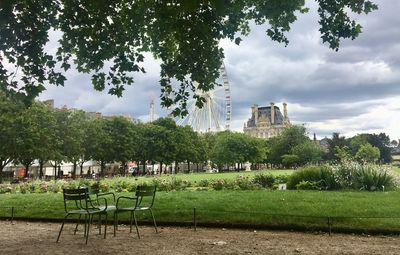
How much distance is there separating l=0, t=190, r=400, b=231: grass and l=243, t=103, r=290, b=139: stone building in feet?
507

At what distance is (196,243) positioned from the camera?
9172mm

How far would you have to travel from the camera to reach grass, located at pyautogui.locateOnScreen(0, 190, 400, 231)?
1106cm

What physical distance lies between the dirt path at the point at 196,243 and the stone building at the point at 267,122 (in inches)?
6268

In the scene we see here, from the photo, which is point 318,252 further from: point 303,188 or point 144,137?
point 144,137

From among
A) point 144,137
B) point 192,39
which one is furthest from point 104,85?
point 144,137

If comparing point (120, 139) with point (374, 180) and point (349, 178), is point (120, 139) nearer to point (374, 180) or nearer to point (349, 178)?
point (349, 178)

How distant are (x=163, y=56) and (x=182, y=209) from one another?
470 cm

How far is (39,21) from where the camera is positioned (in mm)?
10602

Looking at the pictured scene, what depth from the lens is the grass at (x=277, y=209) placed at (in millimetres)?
11062

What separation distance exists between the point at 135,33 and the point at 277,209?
6627 mm

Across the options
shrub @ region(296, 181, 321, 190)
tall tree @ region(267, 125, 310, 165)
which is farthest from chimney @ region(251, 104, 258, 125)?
shrub @ region(296, 181, 321, 190)

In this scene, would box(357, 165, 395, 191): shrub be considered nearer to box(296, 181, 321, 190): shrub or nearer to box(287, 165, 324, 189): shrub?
box(296, 181, 321, 190): shrub

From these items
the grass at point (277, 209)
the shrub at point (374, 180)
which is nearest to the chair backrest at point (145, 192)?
the grass at point (277, 209)

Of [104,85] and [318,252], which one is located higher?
[104,85]
